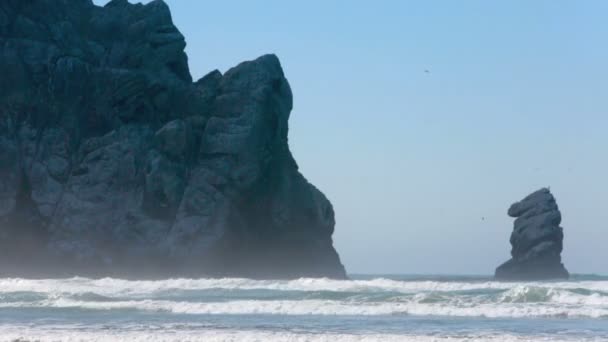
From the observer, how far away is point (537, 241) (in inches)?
2872

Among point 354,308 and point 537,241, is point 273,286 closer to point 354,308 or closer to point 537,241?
point 354,308

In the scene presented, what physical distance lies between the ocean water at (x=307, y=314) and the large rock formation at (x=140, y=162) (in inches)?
710

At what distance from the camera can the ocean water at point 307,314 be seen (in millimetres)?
20516

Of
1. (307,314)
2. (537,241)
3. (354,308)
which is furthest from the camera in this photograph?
(537,241)

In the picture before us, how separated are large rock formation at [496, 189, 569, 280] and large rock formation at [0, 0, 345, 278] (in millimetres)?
16178

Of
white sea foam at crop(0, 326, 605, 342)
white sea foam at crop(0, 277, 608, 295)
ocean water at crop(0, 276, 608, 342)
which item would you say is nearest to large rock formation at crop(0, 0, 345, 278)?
white sea foam at crop(0, 277, 608, 295)

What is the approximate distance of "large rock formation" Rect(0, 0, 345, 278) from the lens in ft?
190

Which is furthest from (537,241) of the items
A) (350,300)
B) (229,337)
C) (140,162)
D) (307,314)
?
(229,337)

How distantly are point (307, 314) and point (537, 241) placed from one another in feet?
163

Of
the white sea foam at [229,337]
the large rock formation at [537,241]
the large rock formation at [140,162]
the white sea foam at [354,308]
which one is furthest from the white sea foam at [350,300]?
the large rock formation at [537,241]

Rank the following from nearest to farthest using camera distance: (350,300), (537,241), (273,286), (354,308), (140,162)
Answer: (354,308) < (350,300) < (273,286) < (140,162) < (537,241)

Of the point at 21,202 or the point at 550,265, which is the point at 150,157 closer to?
the point at 21,202

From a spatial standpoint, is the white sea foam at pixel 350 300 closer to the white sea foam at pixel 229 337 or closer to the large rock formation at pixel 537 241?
the white sea foam at pixel 229 337

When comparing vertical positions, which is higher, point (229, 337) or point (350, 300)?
point (350, 300)
